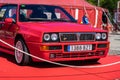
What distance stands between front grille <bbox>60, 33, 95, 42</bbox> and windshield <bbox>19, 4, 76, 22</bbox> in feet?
4.08

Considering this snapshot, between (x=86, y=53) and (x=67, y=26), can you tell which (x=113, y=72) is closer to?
(x=86, y=53)

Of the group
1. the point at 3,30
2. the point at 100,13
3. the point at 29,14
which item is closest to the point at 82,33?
the point at 29,14

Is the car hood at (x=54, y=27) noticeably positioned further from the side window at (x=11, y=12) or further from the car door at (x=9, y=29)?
the side window at (x=11, y=12)

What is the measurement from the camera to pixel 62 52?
25.4ft

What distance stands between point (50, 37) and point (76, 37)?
57 centimetres

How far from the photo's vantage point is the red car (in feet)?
25.4

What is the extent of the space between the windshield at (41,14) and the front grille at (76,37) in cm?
124

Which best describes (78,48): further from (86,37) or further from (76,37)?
(86,37)

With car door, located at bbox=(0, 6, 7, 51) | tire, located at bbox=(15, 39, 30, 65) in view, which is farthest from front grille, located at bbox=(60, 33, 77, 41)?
car door, located at bbox=(0, 6, 7, 51)

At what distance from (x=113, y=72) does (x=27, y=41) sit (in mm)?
1924

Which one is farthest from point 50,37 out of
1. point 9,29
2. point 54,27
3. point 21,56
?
point 9,29

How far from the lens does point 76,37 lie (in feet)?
26.1

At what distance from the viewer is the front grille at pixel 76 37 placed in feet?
25.6

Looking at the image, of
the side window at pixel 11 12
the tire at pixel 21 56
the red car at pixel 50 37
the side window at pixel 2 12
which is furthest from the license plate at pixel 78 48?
the side window at pixel 2 12
